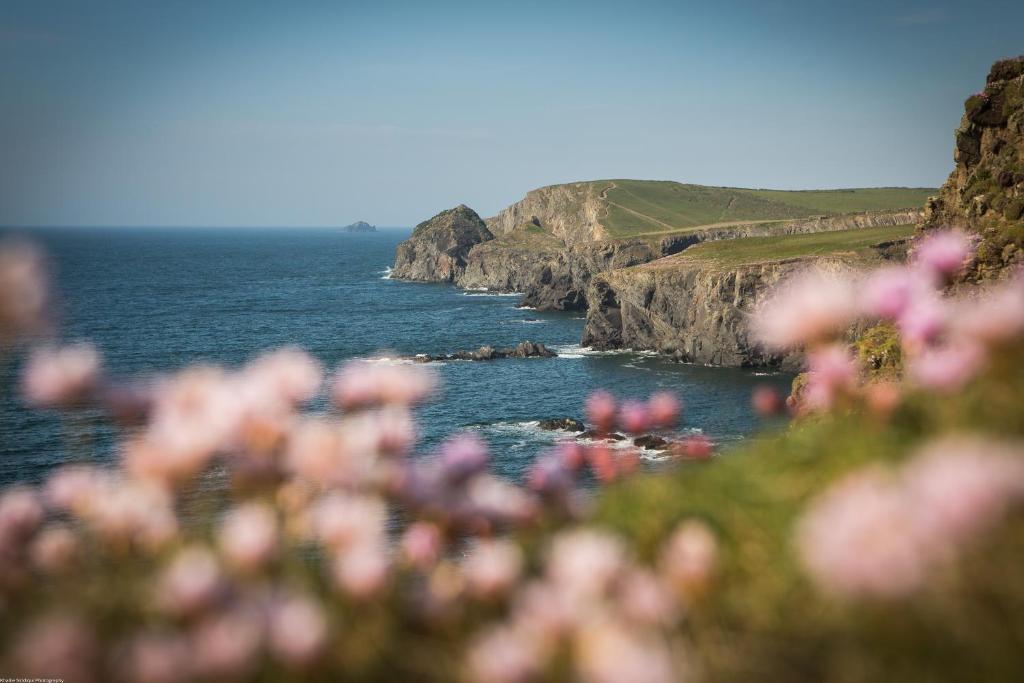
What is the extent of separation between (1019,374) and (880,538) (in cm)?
227

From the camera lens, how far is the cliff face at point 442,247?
17738 centimetres

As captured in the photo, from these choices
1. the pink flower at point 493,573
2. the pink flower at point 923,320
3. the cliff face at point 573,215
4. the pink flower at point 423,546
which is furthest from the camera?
the cliff face at point 573,215

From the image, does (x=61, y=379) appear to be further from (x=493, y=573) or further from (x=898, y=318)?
(x=898, y=318)

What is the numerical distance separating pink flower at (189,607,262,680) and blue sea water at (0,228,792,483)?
6.58 ft

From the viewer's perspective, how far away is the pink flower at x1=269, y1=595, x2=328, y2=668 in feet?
9.92

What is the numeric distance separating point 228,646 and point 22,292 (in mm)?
1908

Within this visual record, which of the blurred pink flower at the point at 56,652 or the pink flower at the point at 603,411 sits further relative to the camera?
the pink flower at the point at 603,411

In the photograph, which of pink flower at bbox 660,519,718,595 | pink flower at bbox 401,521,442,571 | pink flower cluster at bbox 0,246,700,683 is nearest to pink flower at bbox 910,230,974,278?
pink flower cluster at bbox 0,246,700,683

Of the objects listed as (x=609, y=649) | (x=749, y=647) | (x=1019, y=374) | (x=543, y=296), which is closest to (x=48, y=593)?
(x=609, y=649)

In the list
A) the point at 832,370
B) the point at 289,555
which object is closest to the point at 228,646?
the point at 289,555

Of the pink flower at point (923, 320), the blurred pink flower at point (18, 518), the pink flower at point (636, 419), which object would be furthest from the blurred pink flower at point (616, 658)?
the blurred pink flower at point (18, 518)

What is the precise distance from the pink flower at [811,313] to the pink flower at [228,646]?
2679 mm

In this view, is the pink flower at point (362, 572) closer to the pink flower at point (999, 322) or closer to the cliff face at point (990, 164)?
the pink flower at point (999, 322)

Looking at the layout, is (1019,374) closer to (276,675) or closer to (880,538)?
(880,538)
